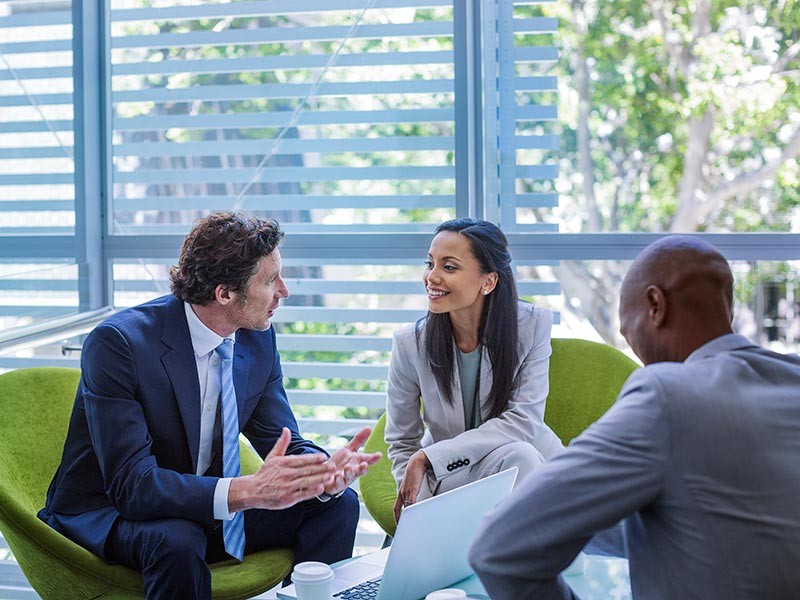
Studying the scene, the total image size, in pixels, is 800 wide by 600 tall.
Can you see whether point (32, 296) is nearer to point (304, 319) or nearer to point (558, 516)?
point (304, 319)

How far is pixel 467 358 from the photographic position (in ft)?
9.51

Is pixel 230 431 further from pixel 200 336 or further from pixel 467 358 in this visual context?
pixel 467 358

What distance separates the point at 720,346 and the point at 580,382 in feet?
5.81

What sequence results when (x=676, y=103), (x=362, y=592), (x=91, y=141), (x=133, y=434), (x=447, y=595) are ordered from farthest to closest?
1. (x=676, y=103)
2. (x=91, y=141)
3. (x=133, y=434)
4. (x=362, y=592)
5. (x=447, y=595)

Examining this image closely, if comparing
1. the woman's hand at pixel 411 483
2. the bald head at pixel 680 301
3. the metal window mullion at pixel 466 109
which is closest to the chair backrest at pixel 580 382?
the woman's hand at pixel 411 483

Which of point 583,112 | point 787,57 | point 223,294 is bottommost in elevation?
point 223,294

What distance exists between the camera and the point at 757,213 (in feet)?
13.0

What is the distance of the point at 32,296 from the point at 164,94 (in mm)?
970

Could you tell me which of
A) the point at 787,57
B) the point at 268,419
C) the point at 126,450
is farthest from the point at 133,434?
the point at 787,57

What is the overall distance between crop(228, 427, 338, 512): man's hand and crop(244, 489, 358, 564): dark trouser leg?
249mm

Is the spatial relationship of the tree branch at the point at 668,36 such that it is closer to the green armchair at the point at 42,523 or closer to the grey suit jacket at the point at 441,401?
the grey suit jacket at the point at 441,401

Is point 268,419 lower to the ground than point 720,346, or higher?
lower

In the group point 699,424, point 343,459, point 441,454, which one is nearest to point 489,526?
point 699,424

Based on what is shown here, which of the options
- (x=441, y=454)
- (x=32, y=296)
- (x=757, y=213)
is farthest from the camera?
(x=757, y=213)
